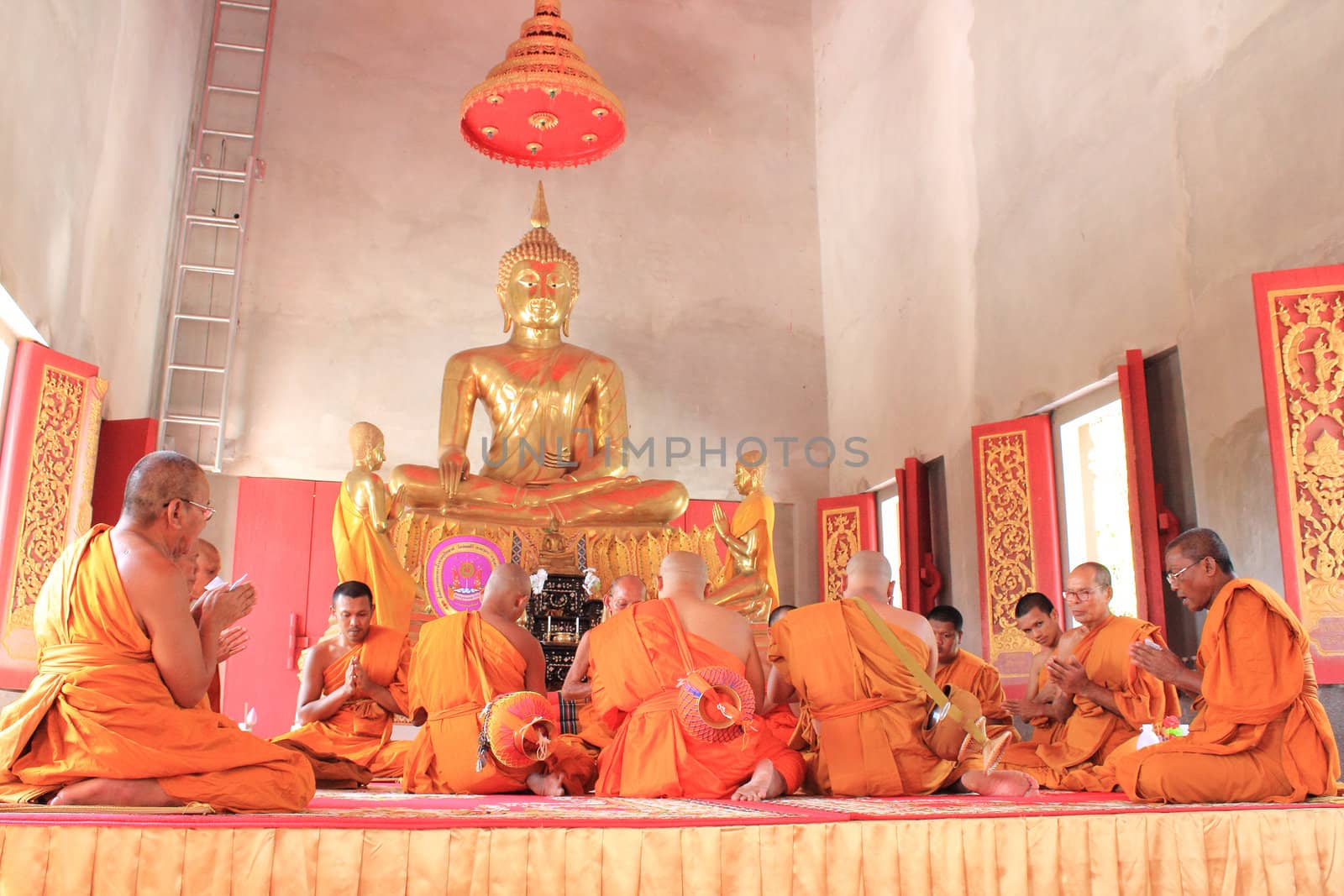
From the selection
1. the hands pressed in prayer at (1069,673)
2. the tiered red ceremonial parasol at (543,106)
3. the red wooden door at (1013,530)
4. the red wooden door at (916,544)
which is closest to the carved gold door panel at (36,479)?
the tiered red ceremonial parasol at (543,106)

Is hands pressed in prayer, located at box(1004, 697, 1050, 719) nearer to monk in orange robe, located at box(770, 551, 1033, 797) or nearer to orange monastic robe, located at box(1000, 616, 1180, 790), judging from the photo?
orange monastic robe, located at box(1000, 616, 1180, 790)

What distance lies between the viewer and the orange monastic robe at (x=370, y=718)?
4.50 meters

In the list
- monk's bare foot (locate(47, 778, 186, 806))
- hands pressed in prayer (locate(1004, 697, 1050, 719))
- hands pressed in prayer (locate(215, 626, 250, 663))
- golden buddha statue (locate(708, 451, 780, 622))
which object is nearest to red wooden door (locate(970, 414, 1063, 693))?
golden buddha statue (locate(708, 451, 780, 622))

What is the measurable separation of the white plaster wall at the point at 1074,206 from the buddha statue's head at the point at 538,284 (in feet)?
7.69

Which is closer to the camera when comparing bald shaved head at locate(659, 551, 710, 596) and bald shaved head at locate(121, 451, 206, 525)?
bald shaved head at locate(121, 451, 206, 525)

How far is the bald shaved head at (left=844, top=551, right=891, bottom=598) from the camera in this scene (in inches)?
161

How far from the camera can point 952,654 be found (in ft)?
16.6

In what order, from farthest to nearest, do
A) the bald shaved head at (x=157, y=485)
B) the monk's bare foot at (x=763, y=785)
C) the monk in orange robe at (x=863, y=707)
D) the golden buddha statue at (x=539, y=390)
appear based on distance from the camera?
the golden buddha statue at (x=539, y=390)
the monk in orange robe at (x=863, y=707)
the monk's bare foot at (x=763, y=785)
the bald shaved head at (x=157, y=485)

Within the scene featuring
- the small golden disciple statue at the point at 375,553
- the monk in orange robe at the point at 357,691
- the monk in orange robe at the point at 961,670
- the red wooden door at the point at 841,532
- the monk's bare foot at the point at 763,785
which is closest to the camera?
the monk's bare foot at the point at 763,785

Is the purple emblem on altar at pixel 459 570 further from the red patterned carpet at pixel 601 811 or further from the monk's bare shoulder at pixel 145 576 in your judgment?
the monk's bare shoulder at pixel 145 576

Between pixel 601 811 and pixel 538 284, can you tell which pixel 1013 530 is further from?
pixel 601 811

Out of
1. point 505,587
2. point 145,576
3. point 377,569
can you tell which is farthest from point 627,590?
point 145,576

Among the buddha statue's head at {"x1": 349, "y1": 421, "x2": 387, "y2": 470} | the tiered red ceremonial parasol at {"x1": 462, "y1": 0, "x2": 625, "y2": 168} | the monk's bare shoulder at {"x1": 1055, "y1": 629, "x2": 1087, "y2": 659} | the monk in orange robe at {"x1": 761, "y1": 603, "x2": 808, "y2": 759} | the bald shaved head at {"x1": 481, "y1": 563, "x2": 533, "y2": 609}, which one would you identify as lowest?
the monk in orange robe at {"x1": 761, "y1": 603, "x2": 808, "y2": 759}

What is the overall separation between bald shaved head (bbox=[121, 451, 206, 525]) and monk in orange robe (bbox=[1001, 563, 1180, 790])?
2945 mm
